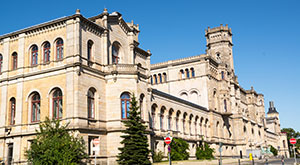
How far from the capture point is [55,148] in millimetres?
26875

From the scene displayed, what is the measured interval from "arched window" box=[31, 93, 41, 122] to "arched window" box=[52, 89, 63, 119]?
202cm

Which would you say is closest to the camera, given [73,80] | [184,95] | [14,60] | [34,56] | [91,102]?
[73,80]

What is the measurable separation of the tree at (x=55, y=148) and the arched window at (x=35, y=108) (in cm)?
503

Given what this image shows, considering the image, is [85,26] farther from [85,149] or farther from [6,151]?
[6,151]

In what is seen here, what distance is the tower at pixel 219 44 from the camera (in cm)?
7844

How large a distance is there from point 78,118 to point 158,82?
39.6 meters

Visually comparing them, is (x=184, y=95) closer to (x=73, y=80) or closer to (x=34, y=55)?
(x=34, y=55)

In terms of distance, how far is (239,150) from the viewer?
235 feet

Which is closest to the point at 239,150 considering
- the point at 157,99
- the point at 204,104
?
the point at 204,104

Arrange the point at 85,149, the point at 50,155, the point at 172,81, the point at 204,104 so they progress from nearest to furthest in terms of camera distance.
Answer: the point at 50,155 < the point at 85,149 < the point at 204,104 < the point at 172,81

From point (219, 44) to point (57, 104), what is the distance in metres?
53.9

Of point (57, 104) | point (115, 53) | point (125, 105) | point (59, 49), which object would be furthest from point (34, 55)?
point (125, 105)

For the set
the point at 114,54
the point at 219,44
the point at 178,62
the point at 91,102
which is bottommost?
the point at 91,102

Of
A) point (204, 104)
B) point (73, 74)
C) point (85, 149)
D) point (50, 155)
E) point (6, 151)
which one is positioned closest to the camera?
point (50, 155)
